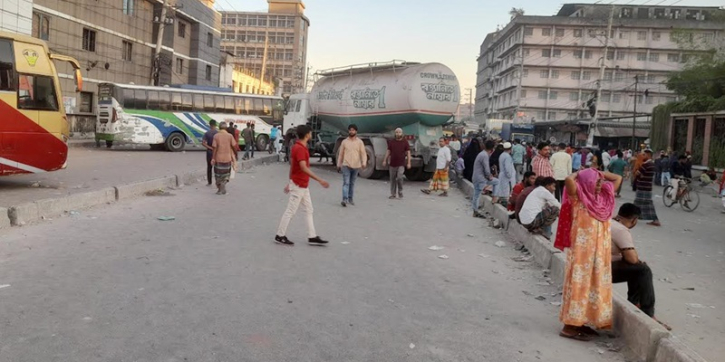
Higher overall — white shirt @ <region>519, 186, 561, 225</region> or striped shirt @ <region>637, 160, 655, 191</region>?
striped shirt @ <region>637, 160, 655, 191</region>

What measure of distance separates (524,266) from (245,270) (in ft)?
11.1

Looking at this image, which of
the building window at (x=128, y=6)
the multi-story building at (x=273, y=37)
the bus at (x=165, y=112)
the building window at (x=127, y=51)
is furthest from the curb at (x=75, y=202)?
the multi-story building at (x=273, y=37)

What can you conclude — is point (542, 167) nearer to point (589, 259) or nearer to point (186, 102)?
point (589, 259)

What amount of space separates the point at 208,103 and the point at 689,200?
70.3ft

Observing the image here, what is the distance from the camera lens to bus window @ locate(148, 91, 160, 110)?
2622 centimetres

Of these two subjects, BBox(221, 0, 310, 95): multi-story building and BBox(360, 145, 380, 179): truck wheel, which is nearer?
BBox(360, 145, 380, 179): truck wheel

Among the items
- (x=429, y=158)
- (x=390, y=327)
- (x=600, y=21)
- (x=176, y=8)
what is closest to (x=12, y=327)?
(x=390, y=327)

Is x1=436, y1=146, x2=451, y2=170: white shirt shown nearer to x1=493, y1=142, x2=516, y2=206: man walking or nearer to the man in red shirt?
x1=493, y1=142, x2=516, y2=206: man walking

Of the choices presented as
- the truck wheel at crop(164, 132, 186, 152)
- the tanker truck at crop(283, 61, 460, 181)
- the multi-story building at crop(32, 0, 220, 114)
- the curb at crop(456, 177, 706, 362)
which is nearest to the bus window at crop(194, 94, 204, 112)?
the truck wheel at crop(164, 132, 186, 152)

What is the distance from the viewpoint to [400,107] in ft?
55.3

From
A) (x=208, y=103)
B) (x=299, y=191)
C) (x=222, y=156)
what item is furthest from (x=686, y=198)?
(x=208, y=103)

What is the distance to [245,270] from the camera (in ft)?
19.2

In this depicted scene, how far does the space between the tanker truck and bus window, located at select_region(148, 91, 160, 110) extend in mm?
10718

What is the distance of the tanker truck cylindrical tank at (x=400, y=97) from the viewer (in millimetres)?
16641
